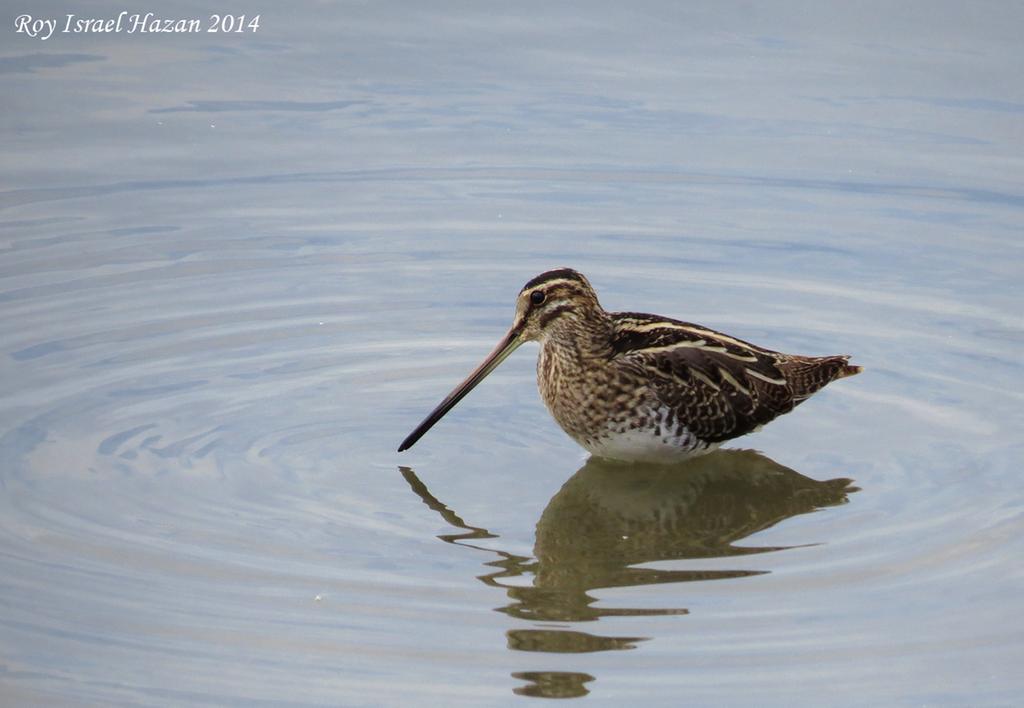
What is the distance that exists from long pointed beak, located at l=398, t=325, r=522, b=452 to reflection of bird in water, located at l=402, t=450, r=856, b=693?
0.98ft

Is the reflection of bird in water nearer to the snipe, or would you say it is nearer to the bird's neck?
the snipe

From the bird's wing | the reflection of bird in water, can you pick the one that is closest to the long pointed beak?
the reflection of bird in water

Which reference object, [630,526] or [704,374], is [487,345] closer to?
[704,374]

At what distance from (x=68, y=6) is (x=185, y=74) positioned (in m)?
1.45

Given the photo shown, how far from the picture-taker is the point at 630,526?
874 cm

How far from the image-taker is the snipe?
30.7 feet

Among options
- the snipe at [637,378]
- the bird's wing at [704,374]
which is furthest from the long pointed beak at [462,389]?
the bird's wing at [704,374]

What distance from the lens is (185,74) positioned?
1455 centimetres

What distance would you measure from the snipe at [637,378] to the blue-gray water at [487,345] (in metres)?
0.24

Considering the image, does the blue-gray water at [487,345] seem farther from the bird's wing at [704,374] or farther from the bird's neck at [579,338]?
the bird's neck at [579,338]

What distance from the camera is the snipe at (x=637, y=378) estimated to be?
9359 millimetres

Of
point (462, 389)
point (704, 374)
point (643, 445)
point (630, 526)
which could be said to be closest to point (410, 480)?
point (462, 389)

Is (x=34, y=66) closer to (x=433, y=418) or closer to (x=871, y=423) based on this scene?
(x=433, y=418)

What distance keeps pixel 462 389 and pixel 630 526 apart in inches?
50.3
